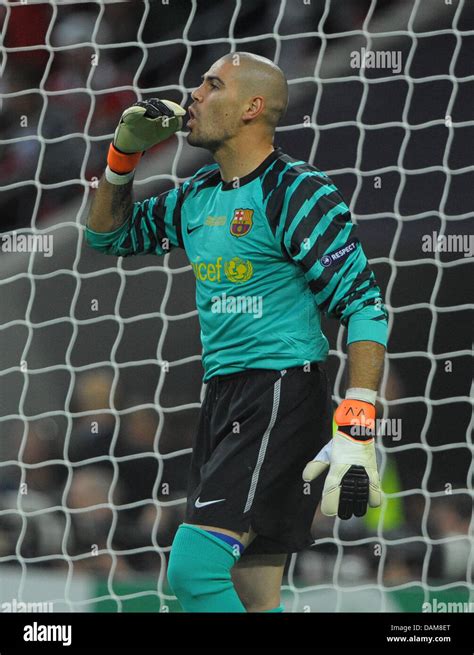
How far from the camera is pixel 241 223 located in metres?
2.46

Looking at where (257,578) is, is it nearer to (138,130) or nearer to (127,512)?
(138,130)

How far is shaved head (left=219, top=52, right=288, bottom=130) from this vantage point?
8.28 ft

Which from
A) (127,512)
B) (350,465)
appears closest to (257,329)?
(350,465)

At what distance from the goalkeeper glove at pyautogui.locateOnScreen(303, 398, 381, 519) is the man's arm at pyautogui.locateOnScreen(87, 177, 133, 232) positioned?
660mm

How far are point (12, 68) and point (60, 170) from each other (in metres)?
0.44

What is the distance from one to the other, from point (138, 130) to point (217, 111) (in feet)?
0.62

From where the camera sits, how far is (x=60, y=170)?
4.75 meters

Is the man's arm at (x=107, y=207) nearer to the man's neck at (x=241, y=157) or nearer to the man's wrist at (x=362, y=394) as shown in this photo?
the man's neck at (x=241, y=157)

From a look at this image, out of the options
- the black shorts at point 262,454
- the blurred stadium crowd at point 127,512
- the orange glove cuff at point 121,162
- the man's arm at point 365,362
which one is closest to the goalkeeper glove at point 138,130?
the orange glove cuff at point 121,162

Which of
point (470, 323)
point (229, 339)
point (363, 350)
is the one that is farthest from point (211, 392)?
point (470, 323)

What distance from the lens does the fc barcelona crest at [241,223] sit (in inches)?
96.7

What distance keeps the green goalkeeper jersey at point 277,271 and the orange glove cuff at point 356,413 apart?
12 cm

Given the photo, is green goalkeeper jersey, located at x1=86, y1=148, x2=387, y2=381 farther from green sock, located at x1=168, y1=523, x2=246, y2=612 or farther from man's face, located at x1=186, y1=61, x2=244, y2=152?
green sock, located at x1=168, y1=523, x2=246, y2=612

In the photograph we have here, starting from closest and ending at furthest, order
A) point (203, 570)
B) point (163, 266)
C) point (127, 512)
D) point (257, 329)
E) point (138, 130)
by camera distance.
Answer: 1. point (203, 570)
2. point (257, 329)
3. point (138, 130)
4. point (127, 512)
5. point (163, 266)
